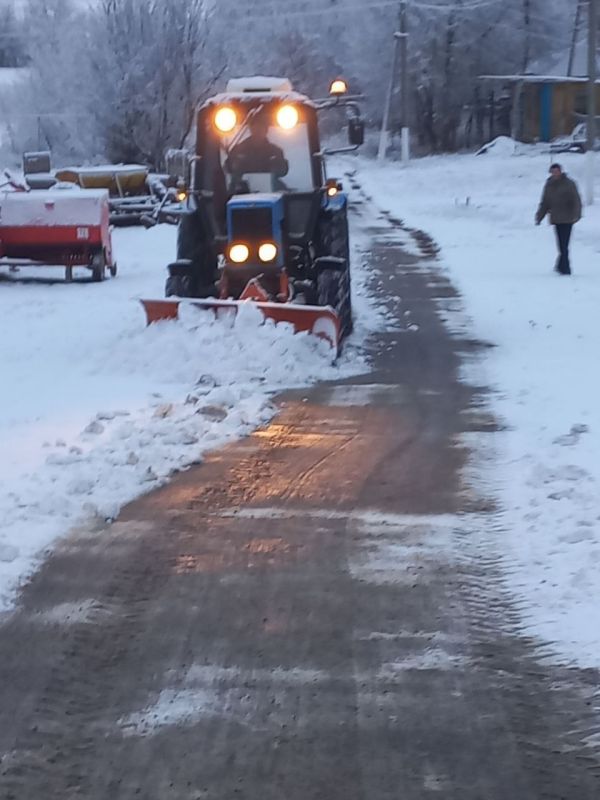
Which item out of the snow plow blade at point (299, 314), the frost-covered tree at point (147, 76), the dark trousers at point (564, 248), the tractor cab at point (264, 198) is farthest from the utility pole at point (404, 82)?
the snow plow blade at point (299, 314)

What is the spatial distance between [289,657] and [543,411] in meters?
4.73

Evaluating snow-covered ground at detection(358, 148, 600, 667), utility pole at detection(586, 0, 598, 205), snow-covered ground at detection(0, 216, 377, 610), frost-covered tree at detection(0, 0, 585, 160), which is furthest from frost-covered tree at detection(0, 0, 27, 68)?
snow-covered ground at detection(0, 216, 377, 610)

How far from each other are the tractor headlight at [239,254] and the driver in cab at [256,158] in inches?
35.3

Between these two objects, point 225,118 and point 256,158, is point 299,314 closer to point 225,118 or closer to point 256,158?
point 256,158

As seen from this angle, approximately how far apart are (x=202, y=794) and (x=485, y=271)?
16062mm

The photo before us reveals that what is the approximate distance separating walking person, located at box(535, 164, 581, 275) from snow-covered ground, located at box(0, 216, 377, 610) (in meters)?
3.98

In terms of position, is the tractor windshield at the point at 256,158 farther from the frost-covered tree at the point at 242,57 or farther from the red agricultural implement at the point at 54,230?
the frost-covered tree at the point at 242,57

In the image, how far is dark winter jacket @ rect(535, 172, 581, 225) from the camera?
1845 centimetres

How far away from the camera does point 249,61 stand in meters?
65.9

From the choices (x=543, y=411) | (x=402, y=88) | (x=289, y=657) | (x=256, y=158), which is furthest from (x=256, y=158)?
(x=402, y=88)

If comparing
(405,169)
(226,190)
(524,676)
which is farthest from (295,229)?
(405,169)

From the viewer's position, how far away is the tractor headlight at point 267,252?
12250mm

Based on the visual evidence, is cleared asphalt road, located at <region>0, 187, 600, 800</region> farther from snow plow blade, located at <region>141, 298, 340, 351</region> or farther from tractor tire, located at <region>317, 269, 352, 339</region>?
tractor tire, located at <region>317, 269, 352, 339</region>

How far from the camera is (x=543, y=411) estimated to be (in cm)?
920
